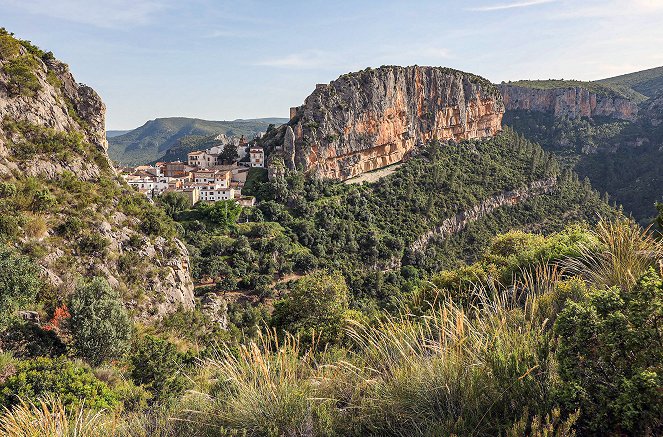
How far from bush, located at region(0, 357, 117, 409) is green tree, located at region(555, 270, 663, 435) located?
8041 millimetres

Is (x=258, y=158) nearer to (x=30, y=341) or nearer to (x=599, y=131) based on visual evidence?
(x=30, y=341)

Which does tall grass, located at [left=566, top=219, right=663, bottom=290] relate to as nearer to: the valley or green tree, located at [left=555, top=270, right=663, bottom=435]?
the valley

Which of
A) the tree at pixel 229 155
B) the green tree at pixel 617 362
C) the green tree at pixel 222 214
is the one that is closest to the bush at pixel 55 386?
the green tree at pixel 617 362

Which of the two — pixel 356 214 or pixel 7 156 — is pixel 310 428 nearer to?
pixel 7 156

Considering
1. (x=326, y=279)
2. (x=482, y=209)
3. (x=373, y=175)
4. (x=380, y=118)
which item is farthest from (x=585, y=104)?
(x=326, y=279)

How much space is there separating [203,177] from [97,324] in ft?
119

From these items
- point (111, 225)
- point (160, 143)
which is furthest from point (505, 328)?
point (160, 143)

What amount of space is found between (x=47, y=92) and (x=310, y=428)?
2649 cm

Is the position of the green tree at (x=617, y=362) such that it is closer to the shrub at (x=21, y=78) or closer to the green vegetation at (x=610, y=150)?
the shrub at (x=21, y=78)

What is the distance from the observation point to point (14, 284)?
37.6 feet

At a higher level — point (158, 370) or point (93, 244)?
point (93, 244)

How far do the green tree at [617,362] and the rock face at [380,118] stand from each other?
48.0 m

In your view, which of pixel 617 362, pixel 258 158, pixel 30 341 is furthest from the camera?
pixel 258 158

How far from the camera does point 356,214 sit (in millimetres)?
46969
